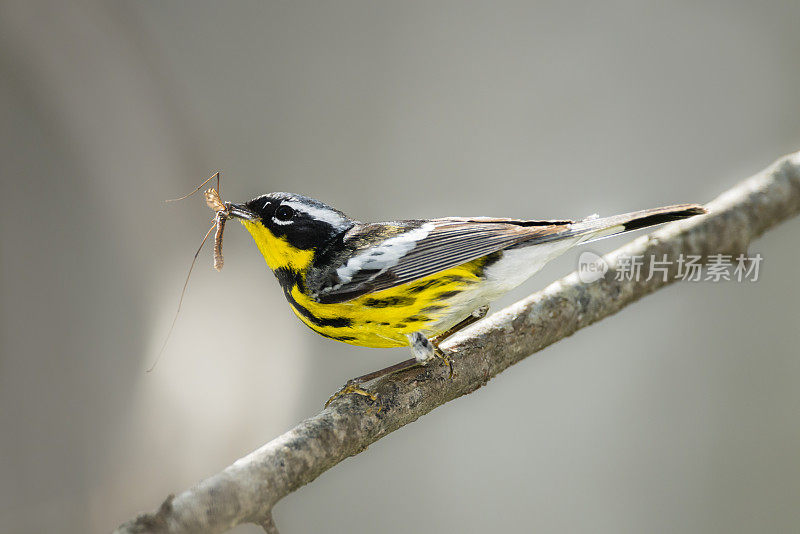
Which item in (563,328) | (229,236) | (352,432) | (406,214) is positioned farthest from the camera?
(406,214)

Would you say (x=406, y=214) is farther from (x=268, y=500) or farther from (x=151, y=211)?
(x=268, y=500)

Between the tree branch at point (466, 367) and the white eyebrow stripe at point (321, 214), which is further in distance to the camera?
the white eyebrow stripe at point (321, 214)

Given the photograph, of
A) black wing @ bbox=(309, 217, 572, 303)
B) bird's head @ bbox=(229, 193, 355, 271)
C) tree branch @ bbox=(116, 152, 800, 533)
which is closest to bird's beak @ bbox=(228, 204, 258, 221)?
bird's head @ bbox=(229, 193, 355, 271)

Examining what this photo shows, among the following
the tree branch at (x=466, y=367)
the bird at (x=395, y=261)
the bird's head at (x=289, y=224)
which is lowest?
the tree branch at (x=466, y=367)

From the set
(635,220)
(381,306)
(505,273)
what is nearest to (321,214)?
(381,306)

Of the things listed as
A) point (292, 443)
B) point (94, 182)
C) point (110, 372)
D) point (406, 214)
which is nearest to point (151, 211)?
point (94, 182)

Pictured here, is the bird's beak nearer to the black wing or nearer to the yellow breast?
the yellow breast

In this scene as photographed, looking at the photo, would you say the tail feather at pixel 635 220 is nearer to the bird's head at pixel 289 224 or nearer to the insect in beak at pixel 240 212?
the bird's head at pixel 289 224

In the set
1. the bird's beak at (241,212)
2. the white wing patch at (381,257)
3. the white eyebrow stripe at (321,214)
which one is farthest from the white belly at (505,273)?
the bird's beak at (241,212)
